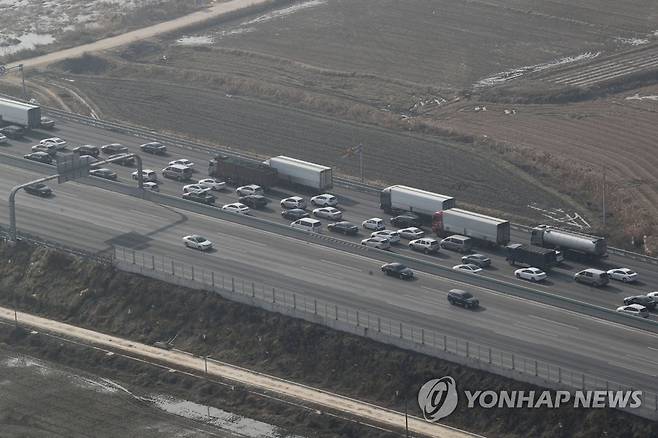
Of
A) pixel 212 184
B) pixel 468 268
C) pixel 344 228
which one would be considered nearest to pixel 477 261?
pixel 468 268

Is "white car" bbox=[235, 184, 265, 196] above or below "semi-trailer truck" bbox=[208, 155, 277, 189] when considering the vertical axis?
below

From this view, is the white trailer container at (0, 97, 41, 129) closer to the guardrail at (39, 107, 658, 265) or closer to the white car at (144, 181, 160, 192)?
the guardrail at (39, 107, 658, 265)

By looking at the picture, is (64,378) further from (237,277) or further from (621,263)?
(621,263)

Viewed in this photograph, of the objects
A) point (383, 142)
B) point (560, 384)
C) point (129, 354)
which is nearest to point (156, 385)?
point (129, 354)

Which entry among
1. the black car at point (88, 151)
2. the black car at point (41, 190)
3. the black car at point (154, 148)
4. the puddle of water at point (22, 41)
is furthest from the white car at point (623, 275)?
the puddle of water at point (22, 41)

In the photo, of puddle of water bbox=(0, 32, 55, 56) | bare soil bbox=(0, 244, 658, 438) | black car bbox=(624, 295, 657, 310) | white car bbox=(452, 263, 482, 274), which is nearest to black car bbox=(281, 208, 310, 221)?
bare soil bbox=(0, 244, 658, 438)

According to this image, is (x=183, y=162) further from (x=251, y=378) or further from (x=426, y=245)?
(x=251, y=378)

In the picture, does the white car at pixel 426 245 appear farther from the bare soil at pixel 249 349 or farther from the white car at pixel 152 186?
the white car at pixel 152 186
